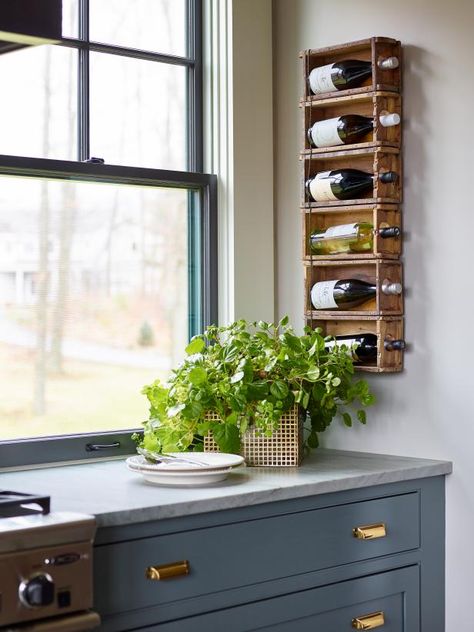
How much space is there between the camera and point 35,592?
2.17 metres

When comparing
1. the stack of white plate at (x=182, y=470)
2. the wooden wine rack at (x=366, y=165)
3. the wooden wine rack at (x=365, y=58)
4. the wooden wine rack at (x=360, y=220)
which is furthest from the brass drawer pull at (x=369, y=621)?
the wooden wine rack at (x=365, y=58)

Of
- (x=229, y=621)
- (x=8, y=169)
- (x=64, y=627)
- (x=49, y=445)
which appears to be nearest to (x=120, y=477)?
(x=49, y=445)

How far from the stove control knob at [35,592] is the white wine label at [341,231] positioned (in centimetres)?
161

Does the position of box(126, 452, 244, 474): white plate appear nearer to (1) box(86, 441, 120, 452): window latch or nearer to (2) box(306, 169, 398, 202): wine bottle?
(1) box(86, 441, 120, 452): window latch

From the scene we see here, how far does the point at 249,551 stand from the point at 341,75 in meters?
1.55

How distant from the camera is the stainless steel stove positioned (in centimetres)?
216

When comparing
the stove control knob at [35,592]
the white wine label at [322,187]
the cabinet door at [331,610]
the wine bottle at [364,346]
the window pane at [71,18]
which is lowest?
the cabinet door at [331,610]

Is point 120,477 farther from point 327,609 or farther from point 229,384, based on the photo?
point 327,609

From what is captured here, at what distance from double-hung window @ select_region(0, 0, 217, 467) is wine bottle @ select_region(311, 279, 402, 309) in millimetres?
389

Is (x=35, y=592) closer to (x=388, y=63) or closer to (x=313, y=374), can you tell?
(x=313, y=374)

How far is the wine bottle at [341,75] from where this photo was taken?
3359 mm

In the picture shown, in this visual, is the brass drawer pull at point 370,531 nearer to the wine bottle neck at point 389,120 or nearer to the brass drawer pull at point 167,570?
the brass drawer pull at point 167,570

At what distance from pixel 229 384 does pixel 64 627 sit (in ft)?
3.46

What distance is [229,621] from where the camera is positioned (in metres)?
2.67
